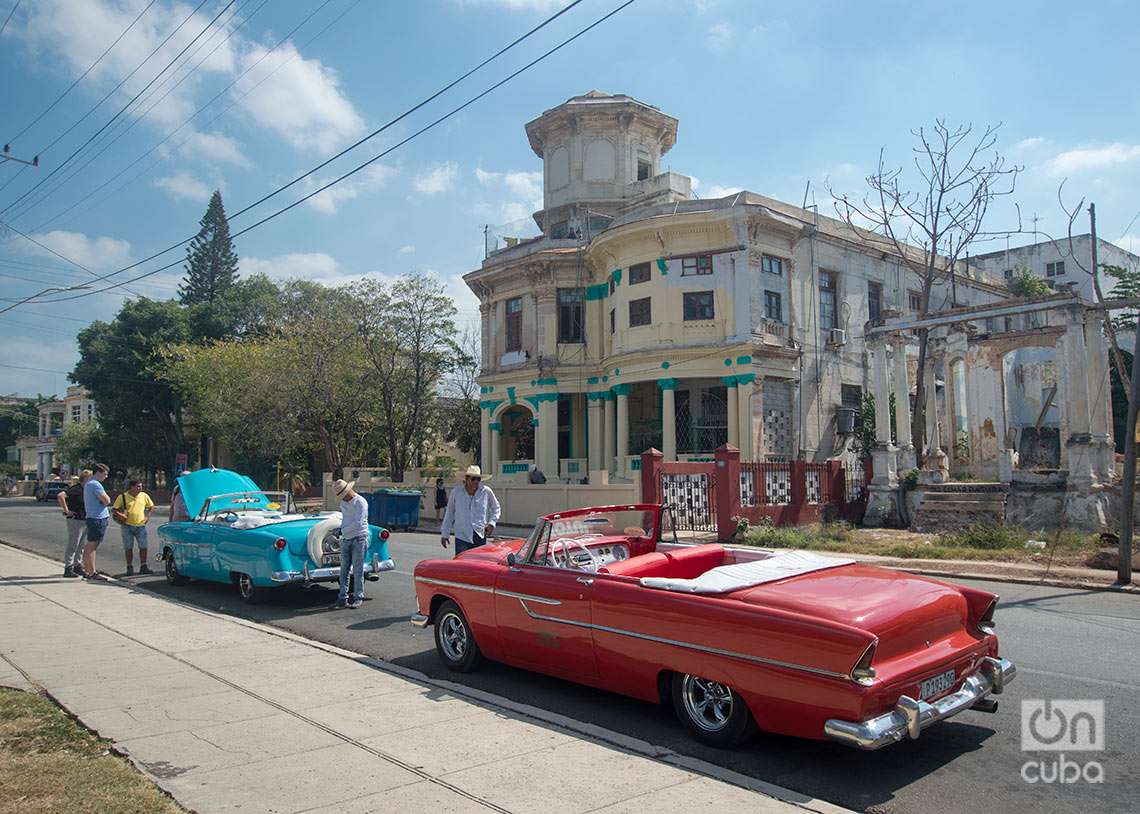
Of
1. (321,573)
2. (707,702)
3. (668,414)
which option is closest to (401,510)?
(668,414)

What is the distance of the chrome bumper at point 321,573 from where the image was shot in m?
10.1

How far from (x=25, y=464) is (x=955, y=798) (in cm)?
11704

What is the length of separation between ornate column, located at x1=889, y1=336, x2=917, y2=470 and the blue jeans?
621 inches

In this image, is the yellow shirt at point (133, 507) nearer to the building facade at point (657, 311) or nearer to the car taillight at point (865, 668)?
the car taillight at point (865, 668)

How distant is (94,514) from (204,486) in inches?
78.9

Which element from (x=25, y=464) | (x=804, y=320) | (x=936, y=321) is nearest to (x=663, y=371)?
(x=804, y=320)

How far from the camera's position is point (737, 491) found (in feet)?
64.6

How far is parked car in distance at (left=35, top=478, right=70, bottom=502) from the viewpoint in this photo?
157 ft

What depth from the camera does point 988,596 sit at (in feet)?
17.8

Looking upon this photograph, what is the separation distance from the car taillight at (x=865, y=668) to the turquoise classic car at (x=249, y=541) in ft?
24.6

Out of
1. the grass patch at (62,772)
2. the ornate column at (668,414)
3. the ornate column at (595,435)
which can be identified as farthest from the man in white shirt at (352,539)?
A: the ornate column at (595,435)

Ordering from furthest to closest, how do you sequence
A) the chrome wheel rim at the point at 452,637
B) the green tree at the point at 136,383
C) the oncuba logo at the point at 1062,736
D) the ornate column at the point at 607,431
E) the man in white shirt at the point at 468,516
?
the green tree at the point at 136,383
the ornate column at the point at 607,431
the man in white shirt at the point at 468,516
the chrome wheel rim at the point at 452,637
the oncuba logo at the point at 1062,736

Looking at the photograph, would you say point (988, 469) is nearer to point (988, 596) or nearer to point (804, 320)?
point (804, 320)

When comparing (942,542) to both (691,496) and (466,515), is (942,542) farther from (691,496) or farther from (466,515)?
(466,515)
